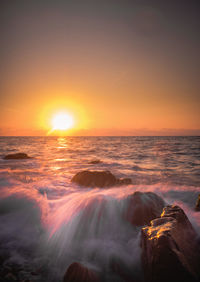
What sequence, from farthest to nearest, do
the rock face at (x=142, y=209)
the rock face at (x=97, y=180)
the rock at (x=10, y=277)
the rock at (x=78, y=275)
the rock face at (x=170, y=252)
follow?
the rock face at (x=97, y=180) → the rock face at (x=142, y=209) → the rock at (x=10, y=277) → the rock at (x=78, y=275) → the rock face at (x=170, y=252)

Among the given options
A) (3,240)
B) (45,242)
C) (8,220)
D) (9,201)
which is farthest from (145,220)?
(9,201)

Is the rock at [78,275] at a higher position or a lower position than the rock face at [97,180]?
higher

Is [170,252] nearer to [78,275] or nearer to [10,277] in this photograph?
[78,275]

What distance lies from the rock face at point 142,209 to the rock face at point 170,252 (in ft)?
3.23

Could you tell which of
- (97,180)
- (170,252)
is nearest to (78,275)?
(170,252)

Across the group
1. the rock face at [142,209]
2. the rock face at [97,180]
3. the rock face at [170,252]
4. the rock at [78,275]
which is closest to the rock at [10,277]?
the rock at [78,275]

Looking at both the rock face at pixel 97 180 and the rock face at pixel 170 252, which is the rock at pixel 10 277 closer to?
the rock face at pixel 170 252

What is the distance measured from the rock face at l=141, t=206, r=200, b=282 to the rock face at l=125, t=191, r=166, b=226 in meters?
0.98

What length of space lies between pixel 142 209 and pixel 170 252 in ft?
6.11

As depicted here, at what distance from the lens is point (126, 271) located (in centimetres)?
229

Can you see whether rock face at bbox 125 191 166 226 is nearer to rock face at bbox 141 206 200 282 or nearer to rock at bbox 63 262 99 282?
rock face at bbox 141 206 200 282

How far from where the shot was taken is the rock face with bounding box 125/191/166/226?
11.4 ft

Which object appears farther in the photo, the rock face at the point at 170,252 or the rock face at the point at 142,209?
the rock face at the point at 142,209

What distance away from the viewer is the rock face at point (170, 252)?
1.69m
